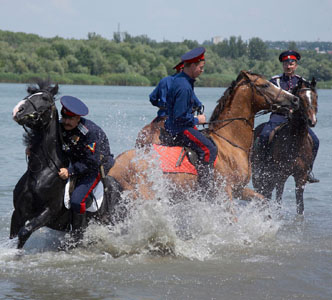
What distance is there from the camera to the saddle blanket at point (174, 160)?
28.2ft

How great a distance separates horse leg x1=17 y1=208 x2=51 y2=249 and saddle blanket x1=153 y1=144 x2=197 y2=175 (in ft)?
6.28

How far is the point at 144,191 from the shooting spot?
848 cm

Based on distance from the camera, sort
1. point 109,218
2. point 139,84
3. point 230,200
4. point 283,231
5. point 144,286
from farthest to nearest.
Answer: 1. point 139,84
2. point 283,231
3. point 230,200
4. point 109,218
5. point 144,286

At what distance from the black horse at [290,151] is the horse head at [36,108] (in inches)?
179

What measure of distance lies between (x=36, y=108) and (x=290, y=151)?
205 inches

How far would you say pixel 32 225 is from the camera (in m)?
7.20

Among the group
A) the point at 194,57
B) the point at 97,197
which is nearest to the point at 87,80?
the point at 194,57

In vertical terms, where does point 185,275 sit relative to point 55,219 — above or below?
below

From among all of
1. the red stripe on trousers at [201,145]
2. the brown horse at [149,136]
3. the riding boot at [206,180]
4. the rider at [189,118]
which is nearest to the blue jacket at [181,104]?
the rider at [189,118]

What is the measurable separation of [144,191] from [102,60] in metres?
94.4

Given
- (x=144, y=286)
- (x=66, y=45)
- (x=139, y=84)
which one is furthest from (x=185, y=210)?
(x=66, y=45)

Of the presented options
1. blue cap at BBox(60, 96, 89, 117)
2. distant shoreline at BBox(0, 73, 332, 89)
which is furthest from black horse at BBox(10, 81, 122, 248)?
distant shoreline at BBox(0, 73, 332, 89)

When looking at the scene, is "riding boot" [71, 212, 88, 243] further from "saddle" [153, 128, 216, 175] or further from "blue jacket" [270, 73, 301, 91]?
"blue jacket" [270, 73, 301, 91]

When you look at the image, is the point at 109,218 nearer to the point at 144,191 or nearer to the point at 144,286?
the point at 144,191
